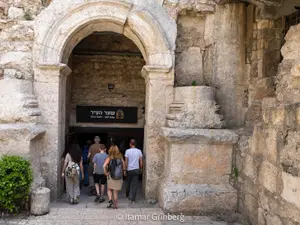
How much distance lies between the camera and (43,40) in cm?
622

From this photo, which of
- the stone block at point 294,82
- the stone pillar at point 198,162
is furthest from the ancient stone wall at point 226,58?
the stone block at point 294,82

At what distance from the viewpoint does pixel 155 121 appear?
6.46 metres

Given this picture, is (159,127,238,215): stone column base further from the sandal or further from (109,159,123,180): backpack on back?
the sandal

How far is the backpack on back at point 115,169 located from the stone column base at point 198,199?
0.87 meters

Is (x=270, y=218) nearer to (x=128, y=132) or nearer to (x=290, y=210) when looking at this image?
(x=290, y=210)

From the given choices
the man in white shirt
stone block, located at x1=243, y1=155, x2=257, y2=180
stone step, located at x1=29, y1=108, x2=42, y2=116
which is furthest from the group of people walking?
stone block, located at x1=243, y1=155, x2=257, y2=180

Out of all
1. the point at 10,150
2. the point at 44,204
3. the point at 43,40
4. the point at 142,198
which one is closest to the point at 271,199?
the point at 142,198

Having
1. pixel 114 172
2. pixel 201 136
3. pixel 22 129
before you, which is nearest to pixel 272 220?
pixel 201 136

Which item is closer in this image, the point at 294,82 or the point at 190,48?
the point at 294,82

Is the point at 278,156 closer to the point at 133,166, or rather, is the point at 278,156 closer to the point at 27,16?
the point at 133,166

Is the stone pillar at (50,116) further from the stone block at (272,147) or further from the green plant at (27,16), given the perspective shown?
the stone block at (272,147)

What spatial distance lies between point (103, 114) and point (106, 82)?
2.98ft

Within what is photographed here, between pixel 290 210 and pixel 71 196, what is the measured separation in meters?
4.06

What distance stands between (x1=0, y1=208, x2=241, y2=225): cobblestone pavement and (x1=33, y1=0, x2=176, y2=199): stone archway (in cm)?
83
